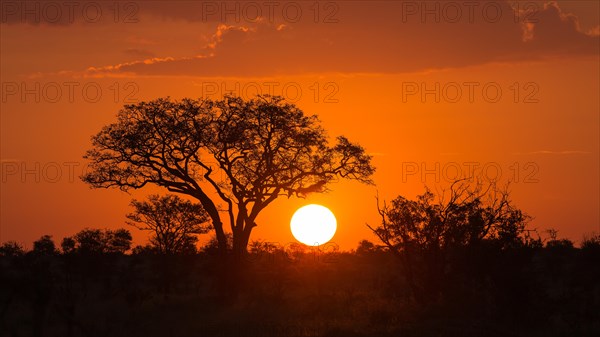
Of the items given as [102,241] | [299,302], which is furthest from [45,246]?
[299,302]

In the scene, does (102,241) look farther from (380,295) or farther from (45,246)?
(380,295)

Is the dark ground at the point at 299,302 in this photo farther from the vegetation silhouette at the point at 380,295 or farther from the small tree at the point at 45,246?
the small tree at the point at 45,246

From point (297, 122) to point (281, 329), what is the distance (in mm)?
21096

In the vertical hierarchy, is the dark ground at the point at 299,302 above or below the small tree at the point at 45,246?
below

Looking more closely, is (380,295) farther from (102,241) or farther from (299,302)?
(102,241)

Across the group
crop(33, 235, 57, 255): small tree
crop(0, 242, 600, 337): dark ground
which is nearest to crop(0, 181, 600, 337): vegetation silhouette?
crop(0, 242, 600, 337): dark ground

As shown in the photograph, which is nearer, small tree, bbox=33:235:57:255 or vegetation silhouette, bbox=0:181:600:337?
vegetation silhouette, bbox=0:181:600:337

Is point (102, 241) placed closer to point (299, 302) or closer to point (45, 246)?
point (45, 246)

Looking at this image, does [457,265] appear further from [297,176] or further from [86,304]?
[86,304]

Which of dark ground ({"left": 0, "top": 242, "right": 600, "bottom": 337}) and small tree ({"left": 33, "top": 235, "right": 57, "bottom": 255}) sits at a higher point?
small tree ({"left": 33, "top": 235, "right": 57, "bottom": 255})

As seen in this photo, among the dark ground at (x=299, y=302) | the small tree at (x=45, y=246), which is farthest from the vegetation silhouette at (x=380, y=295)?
the small tree at (x=45, y=246)

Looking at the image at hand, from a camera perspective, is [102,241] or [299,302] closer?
[299,302]

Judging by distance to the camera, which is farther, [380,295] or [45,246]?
[45,246]

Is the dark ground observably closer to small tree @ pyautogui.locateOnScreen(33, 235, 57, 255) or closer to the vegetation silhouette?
the vegetation silhouette
